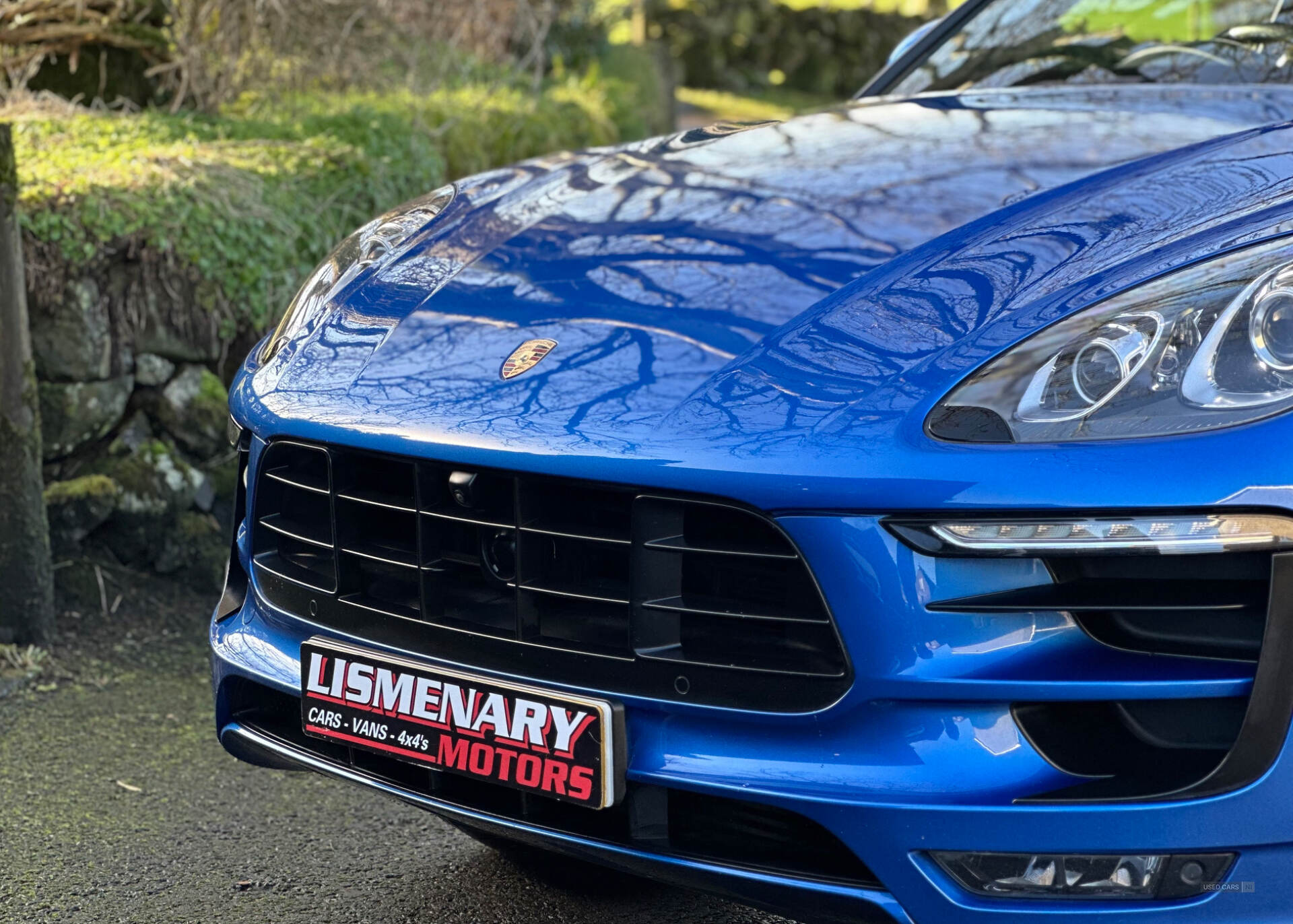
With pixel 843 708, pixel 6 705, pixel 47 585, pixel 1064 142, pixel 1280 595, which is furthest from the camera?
pixel 47 585

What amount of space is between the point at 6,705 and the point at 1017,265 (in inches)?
100

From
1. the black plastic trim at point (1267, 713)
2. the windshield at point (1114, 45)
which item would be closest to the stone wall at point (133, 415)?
the windshield at point (1114, 45)

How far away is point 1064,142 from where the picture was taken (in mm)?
2344

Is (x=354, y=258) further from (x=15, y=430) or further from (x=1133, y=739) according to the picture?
(x=1133, y=739)

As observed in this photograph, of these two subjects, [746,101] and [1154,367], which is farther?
[746,101]

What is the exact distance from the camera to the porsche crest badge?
6.31 feet

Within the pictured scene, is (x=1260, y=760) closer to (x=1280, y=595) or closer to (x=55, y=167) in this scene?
(x=1280, y=595)

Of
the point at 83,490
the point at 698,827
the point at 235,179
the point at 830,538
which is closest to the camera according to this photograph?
the point at 830,538

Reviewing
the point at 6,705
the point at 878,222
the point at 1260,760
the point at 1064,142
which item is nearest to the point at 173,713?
the point at 6,705

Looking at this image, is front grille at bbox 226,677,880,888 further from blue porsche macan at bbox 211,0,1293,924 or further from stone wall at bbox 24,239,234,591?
stone wall at bbox 24,239,234,591

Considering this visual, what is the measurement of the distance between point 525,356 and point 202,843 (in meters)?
1.33

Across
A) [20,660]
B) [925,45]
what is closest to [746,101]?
[925,45]

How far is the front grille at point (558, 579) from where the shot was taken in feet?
5.46

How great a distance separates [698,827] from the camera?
1753 mm
